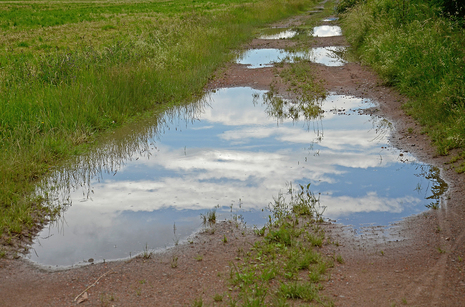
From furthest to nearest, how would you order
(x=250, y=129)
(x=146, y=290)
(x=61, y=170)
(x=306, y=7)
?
(x=306, y=7)
(x=250, y=129)
(x=61, y=170)
(x=146, y=290)

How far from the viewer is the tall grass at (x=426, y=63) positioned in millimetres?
8000

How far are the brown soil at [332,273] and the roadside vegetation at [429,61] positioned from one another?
7.06 feet

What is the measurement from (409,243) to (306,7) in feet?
123

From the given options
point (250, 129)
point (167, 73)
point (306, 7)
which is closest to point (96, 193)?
point (250, 129)

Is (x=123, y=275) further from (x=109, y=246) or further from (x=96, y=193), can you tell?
(x=96, y=193)

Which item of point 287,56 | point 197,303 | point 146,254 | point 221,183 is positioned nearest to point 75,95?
point 221,183

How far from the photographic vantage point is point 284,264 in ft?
14.6

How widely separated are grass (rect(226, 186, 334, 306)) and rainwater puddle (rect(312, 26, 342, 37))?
18454mm

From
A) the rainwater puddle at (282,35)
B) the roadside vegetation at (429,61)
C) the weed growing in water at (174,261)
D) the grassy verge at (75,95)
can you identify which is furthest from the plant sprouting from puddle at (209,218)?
the rainwater puddle at (282,35)

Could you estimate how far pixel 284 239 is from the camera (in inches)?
193

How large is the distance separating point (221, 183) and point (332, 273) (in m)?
2.78

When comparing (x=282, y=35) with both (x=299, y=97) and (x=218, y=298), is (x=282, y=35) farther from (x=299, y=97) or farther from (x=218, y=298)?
(x=218, y=298)

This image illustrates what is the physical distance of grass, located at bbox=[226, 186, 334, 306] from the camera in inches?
153

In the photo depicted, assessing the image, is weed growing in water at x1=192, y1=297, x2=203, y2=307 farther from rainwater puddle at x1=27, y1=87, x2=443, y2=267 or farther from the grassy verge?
the grassy verge
